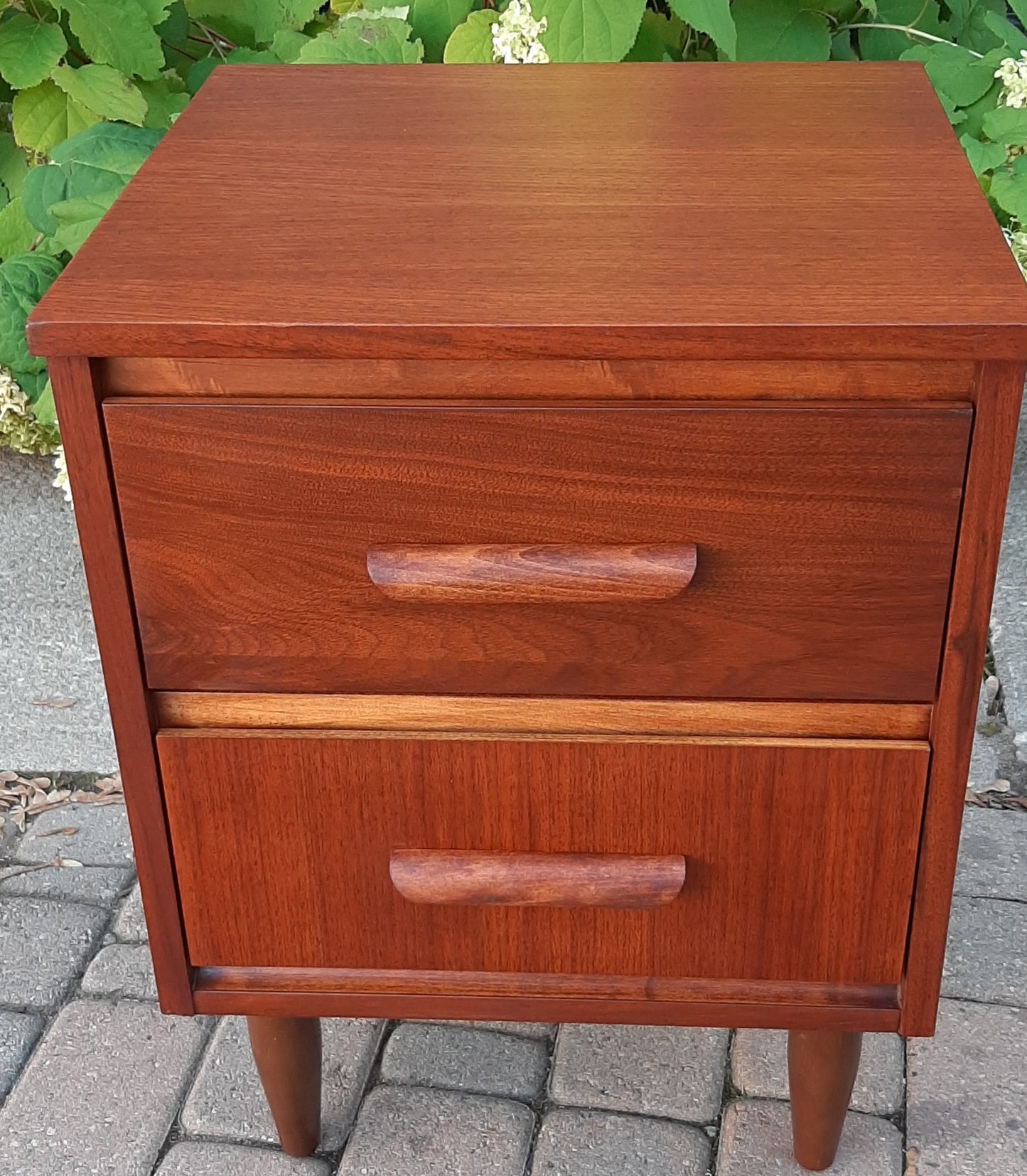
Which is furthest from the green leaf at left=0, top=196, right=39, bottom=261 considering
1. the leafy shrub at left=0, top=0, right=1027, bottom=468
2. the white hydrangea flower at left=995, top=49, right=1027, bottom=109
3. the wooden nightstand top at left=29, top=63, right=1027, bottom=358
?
the white hydrangea flower at left=995, top=49, right=1027, bottom=109

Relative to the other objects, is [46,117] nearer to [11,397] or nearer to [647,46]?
[11,397]

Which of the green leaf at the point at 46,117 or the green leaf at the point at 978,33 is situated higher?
the green leaf at the point at 978,33

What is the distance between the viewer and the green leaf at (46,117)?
189cm

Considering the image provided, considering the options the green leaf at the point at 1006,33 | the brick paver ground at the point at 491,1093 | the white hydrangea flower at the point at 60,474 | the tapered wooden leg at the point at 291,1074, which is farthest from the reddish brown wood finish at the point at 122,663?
the green leaf at the point at 1006,33

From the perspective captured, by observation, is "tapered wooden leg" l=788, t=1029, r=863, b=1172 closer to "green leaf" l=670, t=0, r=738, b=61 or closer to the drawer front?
the drawer front

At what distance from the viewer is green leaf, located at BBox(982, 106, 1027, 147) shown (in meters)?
1.77

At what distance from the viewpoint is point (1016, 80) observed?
70.1 inches

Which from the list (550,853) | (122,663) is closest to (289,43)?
(122,663)

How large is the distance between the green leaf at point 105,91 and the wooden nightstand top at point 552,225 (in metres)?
0.52

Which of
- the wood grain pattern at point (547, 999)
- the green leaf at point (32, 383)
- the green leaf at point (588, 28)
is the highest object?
the green leaf at point (588, 28)

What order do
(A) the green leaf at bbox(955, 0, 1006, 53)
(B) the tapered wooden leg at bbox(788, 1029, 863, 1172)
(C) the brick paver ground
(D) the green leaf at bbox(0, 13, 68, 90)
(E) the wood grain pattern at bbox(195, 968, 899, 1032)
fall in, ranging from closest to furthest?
1. (E) the wood grain pattern at bbox(195, 968, 899, 1032)
2. (B) the tapered wooden leg at bbox(788, 1029, 863, 1172)
3. (C) the brick paver ground
4. (D) the green leaf at bbox(0, 13, 68, 90)
5. (A) the green leaf at bbox(955, 0, 1006, 53)

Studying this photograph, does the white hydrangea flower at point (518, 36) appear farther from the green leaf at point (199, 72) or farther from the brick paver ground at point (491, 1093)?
the brick paver ground at point (491, 1093)

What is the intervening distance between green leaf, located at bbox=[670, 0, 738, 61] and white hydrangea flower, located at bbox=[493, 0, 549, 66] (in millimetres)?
171

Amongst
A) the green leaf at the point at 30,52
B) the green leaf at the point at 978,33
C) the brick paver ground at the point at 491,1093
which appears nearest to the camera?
the brick paver ground at the point at 491,1093
